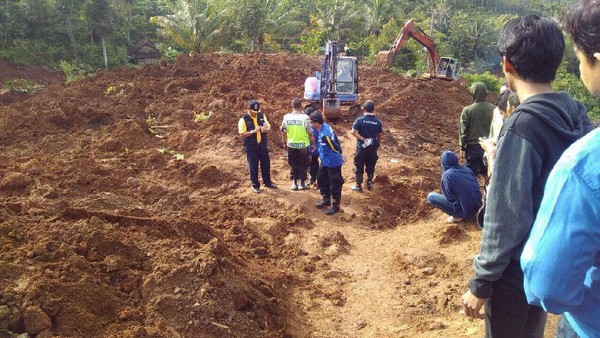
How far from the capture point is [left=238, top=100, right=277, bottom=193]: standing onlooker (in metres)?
8.02

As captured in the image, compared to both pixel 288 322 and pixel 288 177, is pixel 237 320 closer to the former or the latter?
pixel 288 322

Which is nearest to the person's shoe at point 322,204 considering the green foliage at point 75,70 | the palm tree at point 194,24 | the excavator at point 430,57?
the excavator at point 430,57

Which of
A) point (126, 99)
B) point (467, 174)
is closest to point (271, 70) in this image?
point (126, 99)

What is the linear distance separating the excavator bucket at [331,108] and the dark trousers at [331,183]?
486 centimetres

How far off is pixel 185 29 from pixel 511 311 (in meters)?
24.8

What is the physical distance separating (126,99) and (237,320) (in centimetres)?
1330

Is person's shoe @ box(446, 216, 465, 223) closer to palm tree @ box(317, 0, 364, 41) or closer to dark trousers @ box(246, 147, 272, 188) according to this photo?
dark trousers @ box(246, 147, 272, 188)

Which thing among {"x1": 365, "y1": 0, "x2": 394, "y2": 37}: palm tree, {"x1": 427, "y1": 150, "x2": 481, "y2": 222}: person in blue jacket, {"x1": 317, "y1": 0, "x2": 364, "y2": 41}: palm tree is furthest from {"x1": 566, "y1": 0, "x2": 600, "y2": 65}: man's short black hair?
{"x1": 365, "y1": 0, "x2": 394, "y2": 37}: palm tree

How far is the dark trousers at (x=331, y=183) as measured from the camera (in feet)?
24.6

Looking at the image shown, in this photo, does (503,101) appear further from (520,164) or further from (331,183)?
(520,164)

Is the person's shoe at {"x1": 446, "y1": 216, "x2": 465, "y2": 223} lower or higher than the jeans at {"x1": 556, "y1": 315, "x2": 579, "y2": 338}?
lower

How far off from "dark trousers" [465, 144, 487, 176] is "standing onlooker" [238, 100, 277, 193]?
3283 millimetres

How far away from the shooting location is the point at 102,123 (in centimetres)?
1352

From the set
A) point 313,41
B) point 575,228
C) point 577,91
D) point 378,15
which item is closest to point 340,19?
point 378,15
